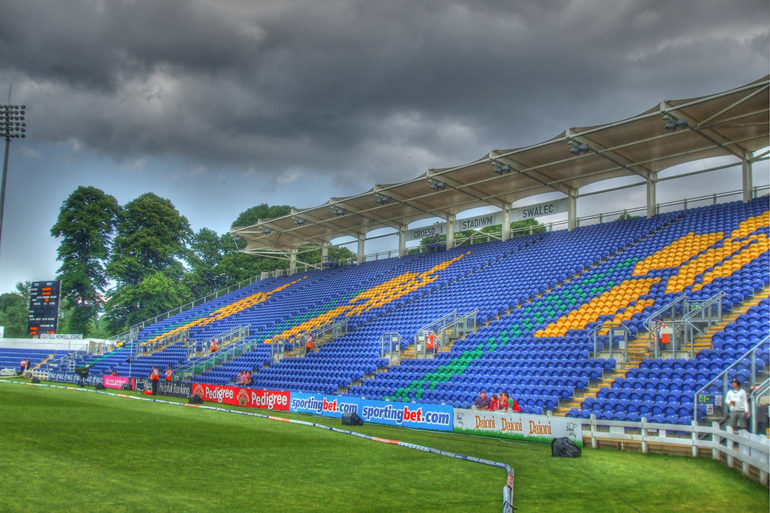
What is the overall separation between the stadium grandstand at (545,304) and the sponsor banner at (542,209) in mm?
408

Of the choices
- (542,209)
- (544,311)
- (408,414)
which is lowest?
(408,414)

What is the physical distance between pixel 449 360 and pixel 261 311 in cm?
2048

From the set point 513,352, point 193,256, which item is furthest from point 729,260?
point 193,256

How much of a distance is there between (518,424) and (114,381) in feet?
82.2

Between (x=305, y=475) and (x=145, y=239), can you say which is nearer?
(x=305, y=475)

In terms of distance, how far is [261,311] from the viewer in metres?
41.2

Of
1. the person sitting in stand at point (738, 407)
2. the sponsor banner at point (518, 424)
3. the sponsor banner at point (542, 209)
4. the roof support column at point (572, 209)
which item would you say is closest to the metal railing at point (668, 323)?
the sponsor banner at point (518, 424)

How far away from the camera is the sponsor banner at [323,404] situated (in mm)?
21453

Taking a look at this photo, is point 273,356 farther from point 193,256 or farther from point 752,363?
point 193,256

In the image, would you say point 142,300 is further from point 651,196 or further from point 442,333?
point 651,196

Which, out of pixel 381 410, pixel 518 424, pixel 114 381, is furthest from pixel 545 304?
pixel 114 381

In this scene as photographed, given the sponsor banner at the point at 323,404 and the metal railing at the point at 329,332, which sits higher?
the metal railing at the point at 329,332

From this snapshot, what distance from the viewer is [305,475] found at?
10188 millimetres

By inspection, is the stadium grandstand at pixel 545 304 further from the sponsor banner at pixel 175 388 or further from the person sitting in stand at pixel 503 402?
the sponsor banner at pixel 175 388
